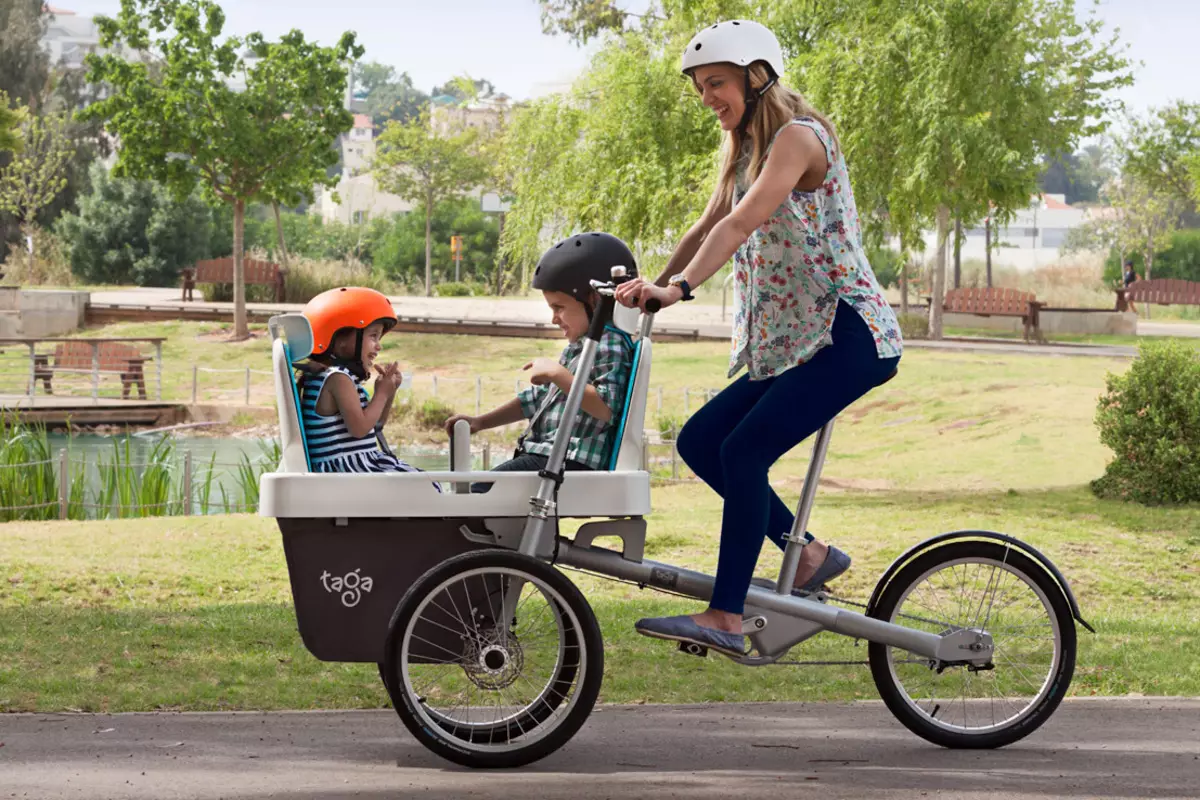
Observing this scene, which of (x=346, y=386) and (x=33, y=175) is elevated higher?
(x=33, y=175)

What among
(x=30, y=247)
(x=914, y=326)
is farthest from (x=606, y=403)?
(x=30, y=247)

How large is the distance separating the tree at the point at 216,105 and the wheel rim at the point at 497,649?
26.8 metres

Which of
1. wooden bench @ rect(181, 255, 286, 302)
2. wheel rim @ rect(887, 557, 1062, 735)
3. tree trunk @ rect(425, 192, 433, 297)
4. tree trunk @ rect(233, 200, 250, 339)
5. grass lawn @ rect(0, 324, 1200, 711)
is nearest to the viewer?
wheel rim @ rect(887, 557, 1062, 735)

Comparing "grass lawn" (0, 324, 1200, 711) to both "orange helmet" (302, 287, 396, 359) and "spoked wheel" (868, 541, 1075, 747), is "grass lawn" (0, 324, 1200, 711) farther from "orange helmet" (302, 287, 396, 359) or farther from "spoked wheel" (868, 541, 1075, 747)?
"orange helmet" (302, 287, 396, 359)

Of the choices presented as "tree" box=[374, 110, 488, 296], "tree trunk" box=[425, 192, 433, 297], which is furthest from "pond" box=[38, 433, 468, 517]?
"tree" box=[374, 110, 488, 296]

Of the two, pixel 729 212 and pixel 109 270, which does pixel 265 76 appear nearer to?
pixel 109 270

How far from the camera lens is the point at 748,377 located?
4.18m

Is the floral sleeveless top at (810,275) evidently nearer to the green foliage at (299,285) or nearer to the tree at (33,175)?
the green foliage at (299,285)

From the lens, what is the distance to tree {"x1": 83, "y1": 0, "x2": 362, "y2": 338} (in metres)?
29.7

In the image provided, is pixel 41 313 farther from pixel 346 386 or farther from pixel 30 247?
pixel 346 386

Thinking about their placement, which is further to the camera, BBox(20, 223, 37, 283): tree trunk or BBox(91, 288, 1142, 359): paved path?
BBox(20, 223, 37, 283): tree trunk

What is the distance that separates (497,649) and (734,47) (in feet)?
5.14

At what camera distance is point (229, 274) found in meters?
39.2

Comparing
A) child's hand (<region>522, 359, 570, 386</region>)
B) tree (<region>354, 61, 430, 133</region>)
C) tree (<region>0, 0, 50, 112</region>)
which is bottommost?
child's hand (<region>522, 359, 570, 386</region>)
